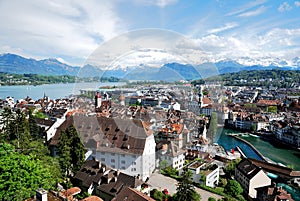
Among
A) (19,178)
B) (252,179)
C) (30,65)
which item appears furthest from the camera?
(30,65)

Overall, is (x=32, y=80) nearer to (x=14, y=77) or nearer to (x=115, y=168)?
(x=14, y=77)

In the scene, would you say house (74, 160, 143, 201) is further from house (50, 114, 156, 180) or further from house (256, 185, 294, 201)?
house (256, 185, 294, 201)

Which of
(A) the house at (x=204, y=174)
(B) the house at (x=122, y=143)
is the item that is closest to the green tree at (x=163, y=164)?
(B) the house at (x=122, y=143)

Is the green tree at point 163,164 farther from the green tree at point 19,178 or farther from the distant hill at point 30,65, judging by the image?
the distant hill at point 30,65

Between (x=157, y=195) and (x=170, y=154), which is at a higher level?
(x=170, y=154)

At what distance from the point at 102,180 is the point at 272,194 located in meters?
4.04

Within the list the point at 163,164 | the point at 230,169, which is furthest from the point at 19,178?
the point at 230,169

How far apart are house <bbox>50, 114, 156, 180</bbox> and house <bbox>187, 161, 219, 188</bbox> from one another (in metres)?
1.08

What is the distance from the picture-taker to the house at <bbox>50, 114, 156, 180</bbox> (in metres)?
5.61

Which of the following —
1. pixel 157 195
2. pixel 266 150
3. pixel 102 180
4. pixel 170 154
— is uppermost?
pixel 170 154

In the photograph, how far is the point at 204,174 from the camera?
6.00 m

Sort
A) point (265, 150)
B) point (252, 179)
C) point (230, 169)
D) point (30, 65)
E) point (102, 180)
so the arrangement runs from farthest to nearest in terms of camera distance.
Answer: point (30, 65) < point (265, 150) < point (230, 169) < point (252, 179) < point (102, 180)

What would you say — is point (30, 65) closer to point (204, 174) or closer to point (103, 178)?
point (103, 178)

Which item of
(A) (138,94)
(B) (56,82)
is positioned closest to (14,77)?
(B) (56,82)
